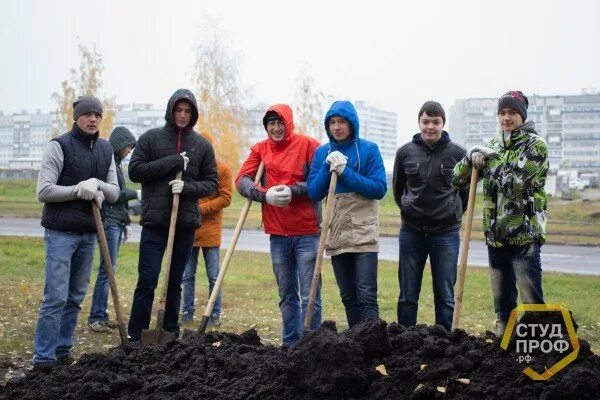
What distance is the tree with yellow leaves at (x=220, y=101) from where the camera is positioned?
4359cm

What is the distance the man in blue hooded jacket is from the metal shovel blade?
1503 mm

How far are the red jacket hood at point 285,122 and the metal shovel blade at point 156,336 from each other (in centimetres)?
189

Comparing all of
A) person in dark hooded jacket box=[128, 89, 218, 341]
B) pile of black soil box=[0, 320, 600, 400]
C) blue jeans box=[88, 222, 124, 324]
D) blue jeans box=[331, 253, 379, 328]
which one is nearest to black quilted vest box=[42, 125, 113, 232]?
person in dark hooded jacket box=[128, 89, 218, 341]

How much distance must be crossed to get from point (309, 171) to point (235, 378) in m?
2.52

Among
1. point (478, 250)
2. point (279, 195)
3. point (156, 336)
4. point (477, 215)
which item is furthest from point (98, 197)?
point (477, 215)

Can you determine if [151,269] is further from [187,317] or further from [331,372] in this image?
[331,372]

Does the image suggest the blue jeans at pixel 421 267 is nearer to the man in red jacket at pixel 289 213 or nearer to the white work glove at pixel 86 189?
the man in red jacket at pixel 289 213

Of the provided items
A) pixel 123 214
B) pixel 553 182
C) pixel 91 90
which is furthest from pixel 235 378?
pixel 553 182

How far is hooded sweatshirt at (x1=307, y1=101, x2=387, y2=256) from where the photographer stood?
6969 mm

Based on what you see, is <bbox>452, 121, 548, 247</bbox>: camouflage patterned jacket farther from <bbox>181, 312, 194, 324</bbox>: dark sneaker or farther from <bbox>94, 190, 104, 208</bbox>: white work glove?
<bbox>181, 312, 194, 324</bbox>: dark sneaker

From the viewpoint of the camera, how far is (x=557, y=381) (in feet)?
14.5

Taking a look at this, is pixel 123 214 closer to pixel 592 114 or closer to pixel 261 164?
pixel 261 164

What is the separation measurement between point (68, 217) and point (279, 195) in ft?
5.66

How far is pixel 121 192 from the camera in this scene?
9.12m
